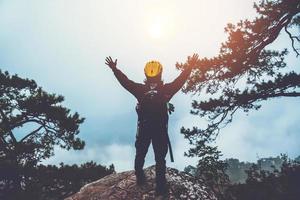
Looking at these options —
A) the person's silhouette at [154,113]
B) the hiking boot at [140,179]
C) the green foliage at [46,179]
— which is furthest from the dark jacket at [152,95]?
the green foliage at [46,179]

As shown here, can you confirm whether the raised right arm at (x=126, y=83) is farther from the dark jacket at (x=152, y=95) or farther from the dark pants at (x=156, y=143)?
the dark pants at (x=156, y=143)

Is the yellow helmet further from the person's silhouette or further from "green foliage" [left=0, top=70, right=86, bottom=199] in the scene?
"green foliage" [left=0, top=70, right=86, bottom=199]

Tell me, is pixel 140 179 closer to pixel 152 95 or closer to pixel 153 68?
pixel 152 95

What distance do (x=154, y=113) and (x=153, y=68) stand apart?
2.18 ft

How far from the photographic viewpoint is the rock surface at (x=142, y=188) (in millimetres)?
Answer: 5539

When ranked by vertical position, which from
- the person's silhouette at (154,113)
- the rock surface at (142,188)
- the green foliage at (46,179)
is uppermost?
the green foliage at (46,179)

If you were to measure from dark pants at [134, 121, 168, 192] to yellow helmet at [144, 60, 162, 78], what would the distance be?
0.71 metres

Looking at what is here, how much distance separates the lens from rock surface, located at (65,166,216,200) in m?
5.54

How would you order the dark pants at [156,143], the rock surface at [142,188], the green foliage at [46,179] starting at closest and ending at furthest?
the dark pants at [156,143] < the rock surface at [142,188] < the green foliage at [46,179]

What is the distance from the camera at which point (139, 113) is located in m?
5.40

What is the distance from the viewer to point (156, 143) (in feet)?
17.3

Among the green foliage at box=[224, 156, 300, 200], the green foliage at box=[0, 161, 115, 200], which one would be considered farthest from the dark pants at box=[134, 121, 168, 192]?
the green foliage at box=[0, 161, 115, 200]

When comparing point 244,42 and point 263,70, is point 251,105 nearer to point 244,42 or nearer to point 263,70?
point 263,70

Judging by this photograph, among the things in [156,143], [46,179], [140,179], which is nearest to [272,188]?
[140,179]
